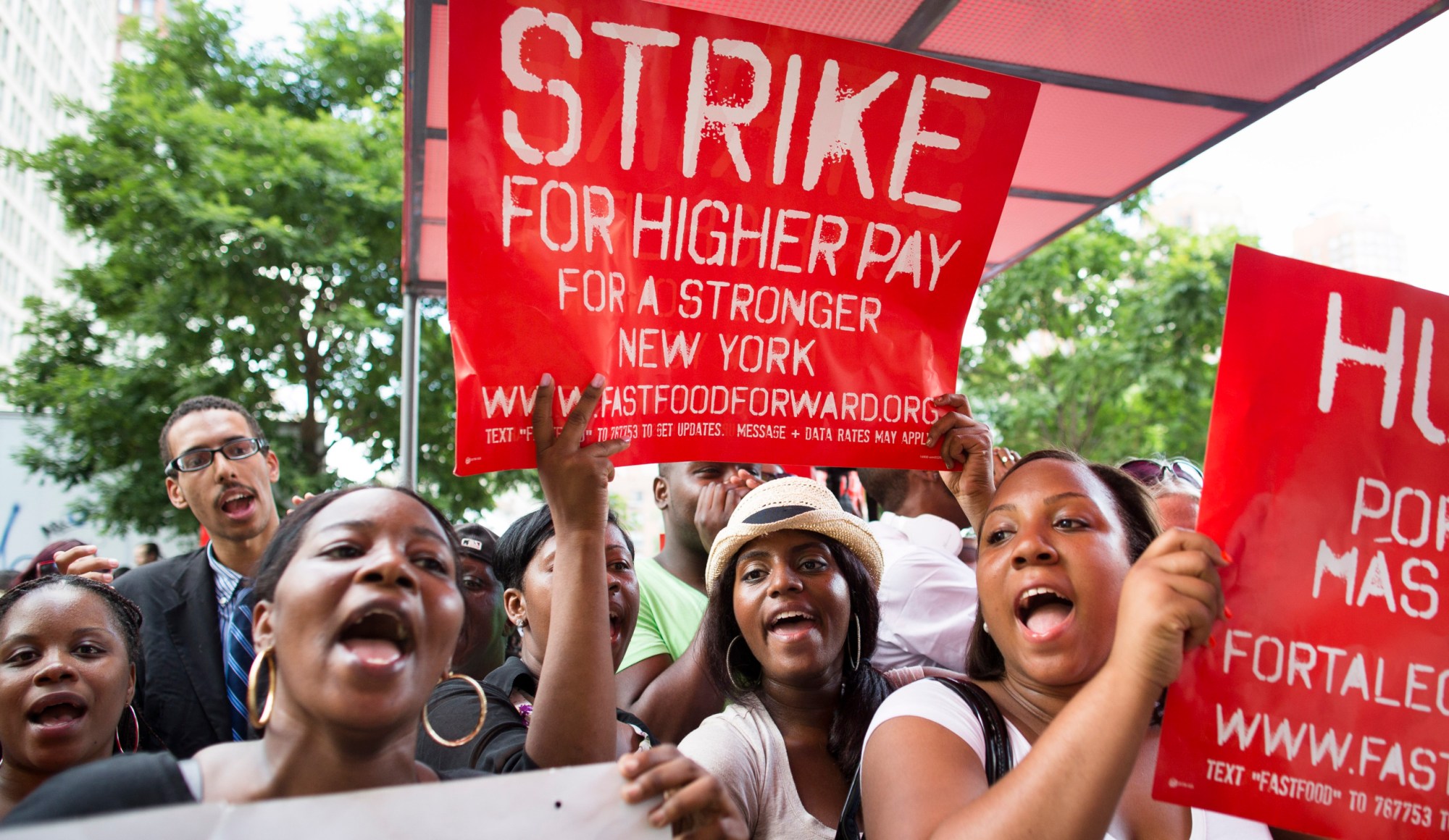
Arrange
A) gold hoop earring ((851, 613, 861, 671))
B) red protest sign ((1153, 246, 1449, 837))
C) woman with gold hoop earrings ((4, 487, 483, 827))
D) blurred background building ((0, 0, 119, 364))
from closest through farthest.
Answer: woman with gold hoop earrings ((4, 487, 483, 827)) → red protest sign ((1153, 246, 1449, 837)) → gold hoop earring ((851, 613, 861, 671)) → blurred background building ((0, 0, 119, 364))

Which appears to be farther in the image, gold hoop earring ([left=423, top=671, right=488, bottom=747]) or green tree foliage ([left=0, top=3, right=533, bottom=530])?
green tree foliage ([left=0, top=3, right=533, bottom=530])

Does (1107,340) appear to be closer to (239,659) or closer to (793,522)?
(793,522)

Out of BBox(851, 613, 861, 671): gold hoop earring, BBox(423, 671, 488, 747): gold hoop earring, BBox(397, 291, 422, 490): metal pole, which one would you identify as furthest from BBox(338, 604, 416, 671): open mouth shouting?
BBox(397, 291, 422, 490): metal pole

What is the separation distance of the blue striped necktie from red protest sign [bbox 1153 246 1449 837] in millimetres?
2515

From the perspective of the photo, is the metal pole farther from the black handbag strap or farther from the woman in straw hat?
the black handbag strap

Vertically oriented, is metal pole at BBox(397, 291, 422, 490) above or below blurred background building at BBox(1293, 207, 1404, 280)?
below

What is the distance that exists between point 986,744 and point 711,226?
50.2 inches

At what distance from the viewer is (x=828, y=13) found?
9.95 feet

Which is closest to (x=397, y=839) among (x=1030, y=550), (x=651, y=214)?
(x=1030, y=550)

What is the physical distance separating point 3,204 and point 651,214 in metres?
57.5

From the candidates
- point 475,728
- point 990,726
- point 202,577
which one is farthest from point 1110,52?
point 202,577

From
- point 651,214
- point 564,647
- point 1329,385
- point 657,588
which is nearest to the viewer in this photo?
point 1329,385

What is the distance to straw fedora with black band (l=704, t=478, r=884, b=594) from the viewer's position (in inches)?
103

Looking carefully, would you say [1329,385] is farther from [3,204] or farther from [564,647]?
[3,204]
